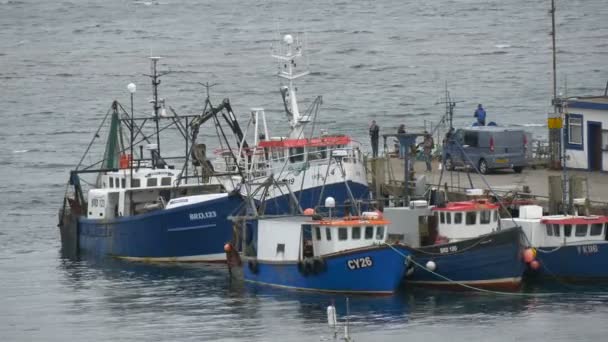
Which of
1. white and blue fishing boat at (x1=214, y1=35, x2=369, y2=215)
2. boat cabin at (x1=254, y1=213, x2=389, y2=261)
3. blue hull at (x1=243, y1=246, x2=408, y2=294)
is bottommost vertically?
blue hull at (x1=243, y1=246, x2=408, y2=294)

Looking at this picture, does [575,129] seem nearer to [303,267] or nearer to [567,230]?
[567,230]

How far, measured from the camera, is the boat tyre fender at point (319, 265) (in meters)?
53.8

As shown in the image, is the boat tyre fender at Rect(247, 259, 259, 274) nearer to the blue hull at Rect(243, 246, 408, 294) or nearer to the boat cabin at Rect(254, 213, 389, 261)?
the boat cabin at Rect(254, 213, 389, 261)

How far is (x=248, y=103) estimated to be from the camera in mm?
119438

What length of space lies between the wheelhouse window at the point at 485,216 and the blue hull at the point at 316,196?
27.9 feet

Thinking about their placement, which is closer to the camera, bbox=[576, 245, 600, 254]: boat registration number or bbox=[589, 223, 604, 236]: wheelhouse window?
bbox=[576, 245, 600, 254]: boat registration number

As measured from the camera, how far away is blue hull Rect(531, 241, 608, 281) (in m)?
54.3

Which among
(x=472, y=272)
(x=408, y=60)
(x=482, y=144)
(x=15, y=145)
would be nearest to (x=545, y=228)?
(x=472, y=272)

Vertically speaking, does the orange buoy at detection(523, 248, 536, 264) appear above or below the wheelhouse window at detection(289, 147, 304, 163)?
below

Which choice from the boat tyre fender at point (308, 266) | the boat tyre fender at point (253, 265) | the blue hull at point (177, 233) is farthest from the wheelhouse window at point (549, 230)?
the blue hull at point (177, 233)

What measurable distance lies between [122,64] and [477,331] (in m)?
103

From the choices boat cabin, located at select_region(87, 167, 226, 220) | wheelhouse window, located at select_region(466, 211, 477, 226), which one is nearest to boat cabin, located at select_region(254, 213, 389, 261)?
wheelhouse window, located at select_region(466, 211, 477, 226)

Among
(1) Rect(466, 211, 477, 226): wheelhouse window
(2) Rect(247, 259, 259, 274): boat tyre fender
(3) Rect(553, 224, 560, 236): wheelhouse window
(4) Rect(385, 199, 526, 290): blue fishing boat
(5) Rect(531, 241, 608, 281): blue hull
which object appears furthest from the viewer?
(2) Rect(247, 259, 259, 274): boat tyre fender

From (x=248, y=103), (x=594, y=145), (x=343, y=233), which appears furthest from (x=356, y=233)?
(x=248, y=103)
